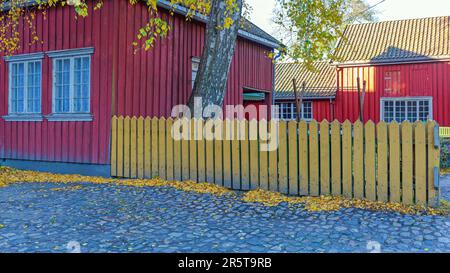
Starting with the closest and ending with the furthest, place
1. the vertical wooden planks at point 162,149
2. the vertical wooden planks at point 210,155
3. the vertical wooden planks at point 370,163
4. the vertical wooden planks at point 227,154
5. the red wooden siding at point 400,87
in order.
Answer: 1. the vertical wooden planks at point 370,163
2. the vertical wooden planks at point 227,154
3. the vertical wooden planks at point 210,155
4. the vertical wooden planks at point 162,149
5. the red wooden siding at point 400,87

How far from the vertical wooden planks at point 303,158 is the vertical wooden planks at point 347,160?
0.64 metres

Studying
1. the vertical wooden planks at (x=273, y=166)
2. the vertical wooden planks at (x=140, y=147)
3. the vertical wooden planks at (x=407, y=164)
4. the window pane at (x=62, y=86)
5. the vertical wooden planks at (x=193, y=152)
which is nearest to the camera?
the vertical wooden planks at (x=407, y=164)

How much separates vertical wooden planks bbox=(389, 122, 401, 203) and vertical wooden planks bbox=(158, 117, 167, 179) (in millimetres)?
4495

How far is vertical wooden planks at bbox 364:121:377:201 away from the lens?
662 centimetres

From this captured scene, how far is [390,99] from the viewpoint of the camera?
810 inches

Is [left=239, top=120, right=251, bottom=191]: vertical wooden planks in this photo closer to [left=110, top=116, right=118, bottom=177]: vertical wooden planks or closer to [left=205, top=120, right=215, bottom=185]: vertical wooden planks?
[left=205, top=120, right=215, bottom=185]: vertical wooden planks

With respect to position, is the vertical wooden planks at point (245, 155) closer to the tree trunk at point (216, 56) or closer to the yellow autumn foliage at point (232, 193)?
the yellow autumn foliage at point (232, 193)

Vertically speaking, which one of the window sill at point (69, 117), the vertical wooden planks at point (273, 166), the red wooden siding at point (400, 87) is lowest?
the vertical wooden planks at point (273, 166)

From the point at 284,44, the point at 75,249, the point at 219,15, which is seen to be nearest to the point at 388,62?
the point at 284,44

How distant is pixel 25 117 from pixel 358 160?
29.0ft

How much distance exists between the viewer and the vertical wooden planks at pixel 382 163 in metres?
6.52

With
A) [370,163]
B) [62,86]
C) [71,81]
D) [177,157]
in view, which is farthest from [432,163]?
[62,86]

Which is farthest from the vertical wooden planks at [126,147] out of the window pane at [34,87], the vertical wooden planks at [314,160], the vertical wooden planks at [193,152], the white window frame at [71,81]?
the vertical wooden planks at [314,160]
